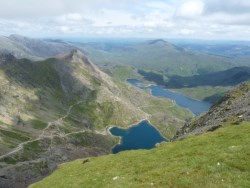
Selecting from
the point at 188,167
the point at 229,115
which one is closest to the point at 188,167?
the point at 188,167

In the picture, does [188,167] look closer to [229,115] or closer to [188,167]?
[188,167]

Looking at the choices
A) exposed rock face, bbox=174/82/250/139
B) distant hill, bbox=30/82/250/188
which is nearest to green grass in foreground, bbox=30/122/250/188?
distant hill, bbox=30/82/250/188

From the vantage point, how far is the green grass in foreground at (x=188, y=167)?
123ft

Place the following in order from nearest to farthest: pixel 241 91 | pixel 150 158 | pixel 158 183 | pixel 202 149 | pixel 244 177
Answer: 1. pixel 244 177
2. pixel 158 183
3. pixel 202 149
4. pixel 150 158
5. pixel 241 91

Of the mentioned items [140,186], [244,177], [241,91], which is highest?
[244,177]

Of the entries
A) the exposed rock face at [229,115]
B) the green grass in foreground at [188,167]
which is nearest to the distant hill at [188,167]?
the green grass in foreground at [188,167]

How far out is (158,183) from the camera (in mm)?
39562

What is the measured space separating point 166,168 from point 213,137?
49.8 ft

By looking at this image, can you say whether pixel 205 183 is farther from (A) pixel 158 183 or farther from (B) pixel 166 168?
(B) pixel 166 168

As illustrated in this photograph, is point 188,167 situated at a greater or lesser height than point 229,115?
greater

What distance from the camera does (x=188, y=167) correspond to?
139ft

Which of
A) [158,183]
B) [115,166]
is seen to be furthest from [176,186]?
[115,166]

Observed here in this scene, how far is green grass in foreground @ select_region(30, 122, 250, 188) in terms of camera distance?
37.4m

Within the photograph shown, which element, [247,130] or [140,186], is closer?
[140,186]
